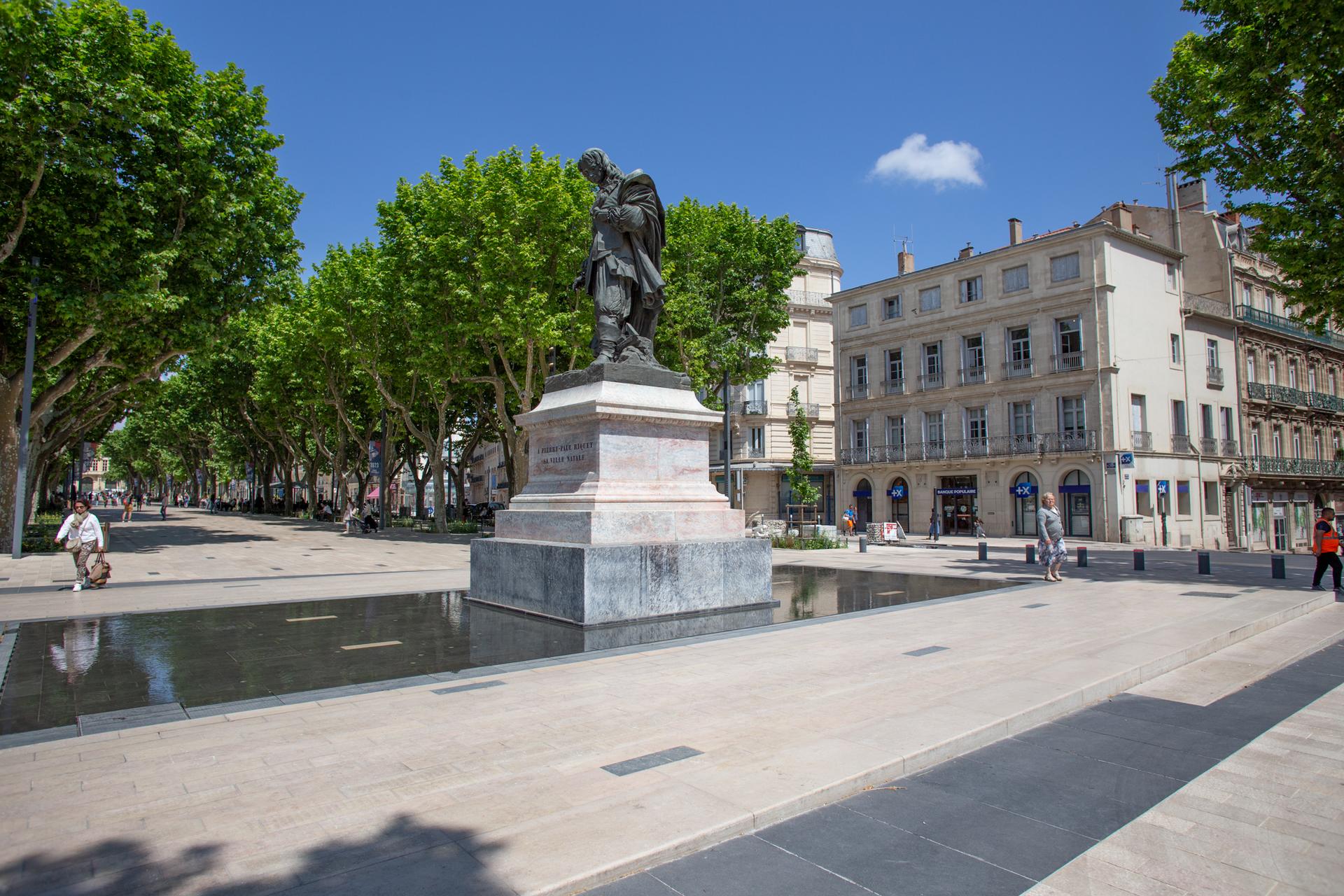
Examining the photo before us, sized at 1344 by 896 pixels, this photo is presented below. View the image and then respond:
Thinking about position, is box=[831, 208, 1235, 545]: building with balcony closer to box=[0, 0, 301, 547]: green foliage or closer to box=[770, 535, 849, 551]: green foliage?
box=[770, 535, 849, 551]: green foliage

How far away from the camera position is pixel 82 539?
1250cm

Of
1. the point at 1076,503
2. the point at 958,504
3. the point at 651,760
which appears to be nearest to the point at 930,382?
the point at 958,504

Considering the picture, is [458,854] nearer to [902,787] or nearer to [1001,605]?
[902,787]

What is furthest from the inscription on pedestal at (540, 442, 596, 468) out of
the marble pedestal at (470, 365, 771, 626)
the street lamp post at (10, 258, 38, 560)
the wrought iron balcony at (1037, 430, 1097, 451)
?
the wrought iron balcony at (1037, 430, 1097, 451)

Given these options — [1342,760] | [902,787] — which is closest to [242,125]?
[902,787]

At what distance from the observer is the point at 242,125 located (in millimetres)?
20938

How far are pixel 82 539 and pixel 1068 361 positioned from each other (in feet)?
120

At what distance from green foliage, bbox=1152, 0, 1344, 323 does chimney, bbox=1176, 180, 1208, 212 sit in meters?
30.1

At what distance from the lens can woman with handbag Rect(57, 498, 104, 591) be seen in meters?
12.5

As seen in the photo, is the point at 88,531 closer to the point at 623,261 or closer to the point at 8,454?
the point at 623,261

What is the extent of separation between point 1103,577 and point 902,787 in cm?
1336

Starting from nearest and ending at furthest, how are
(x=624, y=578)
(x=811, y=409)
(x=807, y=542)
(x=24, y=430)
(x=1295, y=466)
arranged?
1. (x=624, y=578)
2. (x=24, y=430)
3. (x=807, y=542)
4. (x=1295, y=466)
5. (x=811, y=409)

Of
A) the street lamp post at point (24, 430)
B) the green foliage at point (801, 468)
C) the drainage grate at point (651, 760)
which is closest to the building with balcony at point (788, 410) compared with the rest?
the green foliage at point (801, 468)

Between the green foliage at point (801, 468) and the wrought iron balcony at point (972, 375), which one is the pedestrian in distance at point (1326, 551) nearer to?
the green foliage at point (801, 468)
